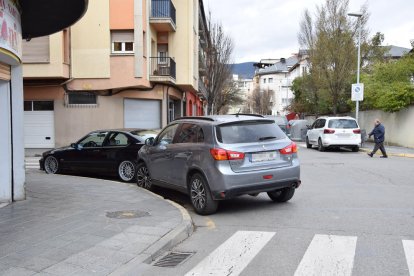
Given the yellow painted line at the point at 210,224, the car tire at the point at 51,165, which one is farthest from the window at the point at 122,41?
the yellow painted line at the point at 210,224

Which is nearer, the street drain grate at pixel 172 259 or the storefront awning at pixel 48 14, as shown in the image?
the street drain grate at pixel 172 259

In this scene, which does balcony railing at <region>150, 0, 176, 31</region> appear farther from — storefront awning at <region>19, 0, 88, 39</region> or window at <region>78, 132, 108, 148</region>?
storefront awning at <region>19, 0, 88, 39</region>

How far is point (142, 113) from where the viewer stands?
25.8 meters

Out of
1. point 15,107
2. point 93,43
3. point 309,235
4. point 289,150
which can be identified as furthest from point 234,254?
point 93,43

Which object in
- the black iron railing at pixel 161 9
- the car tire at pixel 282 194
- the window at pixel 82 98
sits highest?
the black iron railing at pixel 161 9

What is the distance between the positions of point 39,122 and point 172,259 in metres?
21.2

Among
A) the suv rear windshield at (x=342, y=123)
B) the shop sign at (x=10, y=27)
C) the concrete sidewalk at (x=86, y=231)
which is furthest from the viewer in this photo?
the suv rear windshield at (x=342, y=123)

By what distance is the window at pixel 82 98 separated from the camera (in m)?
24.5

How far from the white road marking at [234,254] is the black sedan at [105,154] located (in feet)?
19.9

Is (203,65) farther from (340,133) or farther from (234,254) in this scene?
(234,254)

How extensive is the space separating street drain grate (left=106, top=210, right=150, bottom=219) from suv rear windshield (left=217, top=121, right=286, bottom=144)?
1.81 meters

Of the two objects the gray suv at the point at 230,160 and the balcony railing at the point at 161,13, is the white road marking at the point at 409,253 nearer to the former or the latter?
the gray suv at the point at 230,160

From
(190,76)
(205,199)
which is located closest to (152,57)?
(190,76)

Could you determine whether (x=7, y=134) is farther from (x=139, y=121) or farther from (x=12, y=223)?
(x=139, y=121)
